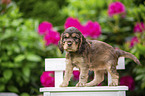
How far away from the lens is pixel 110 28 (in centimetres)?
332

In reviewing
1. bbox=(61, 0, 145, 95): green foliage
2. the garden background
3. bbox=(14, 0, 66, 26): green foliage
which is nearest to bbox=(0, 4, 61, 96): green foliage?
the garden background

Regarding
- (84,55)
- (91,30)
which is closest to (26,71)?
(91,30)

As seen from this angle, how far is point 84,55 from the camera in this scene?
1.45 meters

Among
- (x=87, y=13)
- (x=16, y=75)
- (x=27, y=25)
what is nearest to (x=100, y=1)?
(x=87, y=13)

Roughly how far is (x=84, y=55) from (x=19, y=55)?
1582 millimetres

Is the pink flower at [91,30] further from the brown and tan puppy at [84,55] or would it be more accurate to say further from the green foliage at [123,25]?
the brown and tan puppy at [84,55]

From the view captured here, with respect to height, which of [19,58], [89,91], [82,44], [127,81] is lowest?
[127,81]

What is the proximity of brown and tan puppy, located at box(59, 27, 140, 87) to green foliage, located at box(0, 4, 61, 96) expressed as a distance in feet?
4.50

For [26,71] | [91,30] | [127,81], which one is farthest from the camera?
[26,71]

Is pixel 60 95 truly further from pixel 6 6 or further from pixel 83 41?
pixel 6 6

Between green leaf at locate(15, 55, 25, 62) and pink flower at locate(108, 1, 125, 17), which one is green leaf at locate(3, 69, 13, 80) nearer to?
green leaf at locate(15, 55, 25, 62)

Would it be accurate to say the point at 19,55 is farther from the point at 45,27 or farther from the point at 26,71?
the point at 45,27

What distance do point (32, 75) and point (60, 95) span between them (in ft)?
5.56

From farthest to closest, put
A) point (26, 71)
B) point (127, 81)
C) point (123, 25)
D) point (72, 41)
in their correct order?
point (123, 25) < point (26, 71) < point (127, 81) < point (72, 41)
